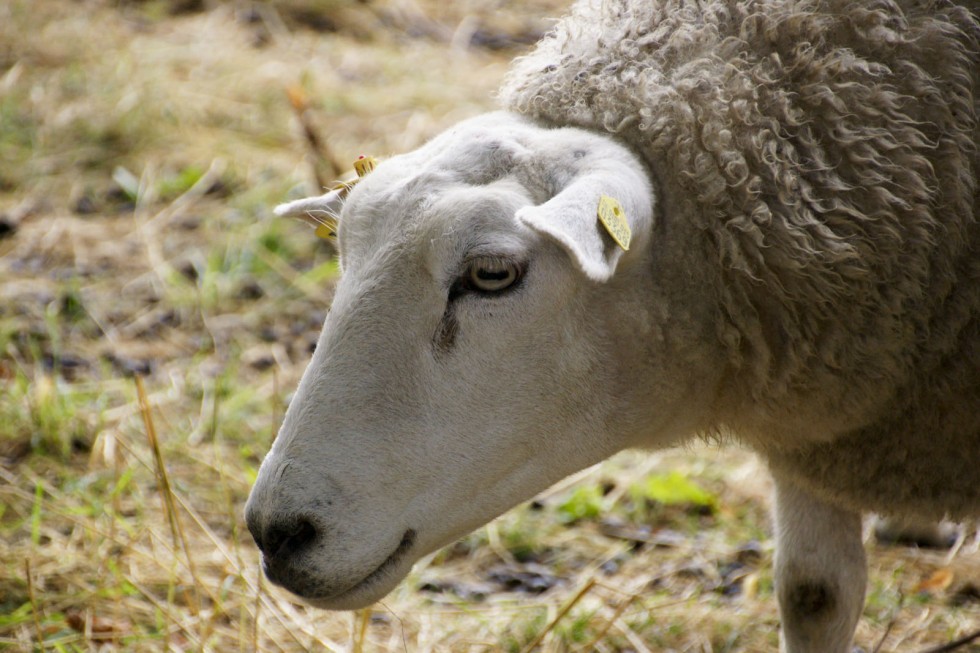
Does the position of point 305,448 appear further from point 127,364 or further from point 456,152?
point 127,364

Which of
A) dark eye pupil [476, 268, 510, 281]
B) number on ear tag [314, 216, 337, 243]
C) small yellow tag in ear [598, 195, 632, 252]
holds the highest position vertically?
small yellow tag in ear [598, 195, 632, 252]

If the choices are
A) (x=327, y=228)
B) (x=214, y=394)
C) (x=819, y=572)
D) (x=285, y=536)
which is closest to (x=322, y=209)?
(x=327, y=228)

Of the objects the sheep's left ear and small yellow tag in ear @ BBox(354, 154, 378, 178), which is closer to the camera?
the sheep's left ear

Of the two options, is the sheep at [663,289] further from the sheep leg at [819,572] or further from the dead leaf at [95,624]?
the dead leaf at [95,624]

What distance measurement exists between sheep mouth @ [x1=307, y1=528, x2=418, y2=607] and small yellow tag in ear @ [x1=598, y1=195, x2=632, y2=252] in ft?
2.50

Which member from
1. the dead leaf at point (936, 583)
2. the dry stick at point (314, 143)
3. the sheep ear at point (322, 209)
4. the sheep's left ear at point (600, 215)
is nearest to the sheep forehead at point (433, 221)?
the sheep's left ear at point (600, 215)

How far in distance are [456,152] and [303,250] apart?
3318mm

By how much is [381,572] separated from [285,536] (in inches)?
8.8

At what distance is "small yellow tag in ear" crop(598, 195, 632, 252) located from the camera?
215 centimetres

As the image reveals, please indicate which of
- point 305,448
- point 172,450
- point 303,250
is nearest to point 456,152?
point 305,448

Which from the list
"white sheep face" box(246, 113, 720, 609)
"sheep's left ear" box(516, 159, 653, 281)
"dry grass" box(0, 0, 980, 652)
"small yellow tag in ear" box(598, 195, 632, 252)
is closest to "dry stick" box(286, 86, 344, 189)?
"dry grass" box(0, 0, 980, 652)

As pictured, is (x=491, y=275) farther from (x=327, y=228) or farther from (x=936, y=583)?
(x=936, y=583)

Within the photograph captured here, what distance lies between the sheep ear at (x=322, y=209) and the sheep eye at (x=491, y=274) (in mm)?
590

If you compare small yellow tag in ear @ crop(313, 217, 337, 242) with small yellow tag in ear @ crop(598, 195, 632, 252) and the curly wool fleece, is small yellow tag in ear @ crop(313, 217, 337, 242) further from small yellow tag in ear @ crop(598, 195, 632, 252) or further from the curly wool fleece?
small yellow tag in ear @ crop(598, 195, 632, 252)
